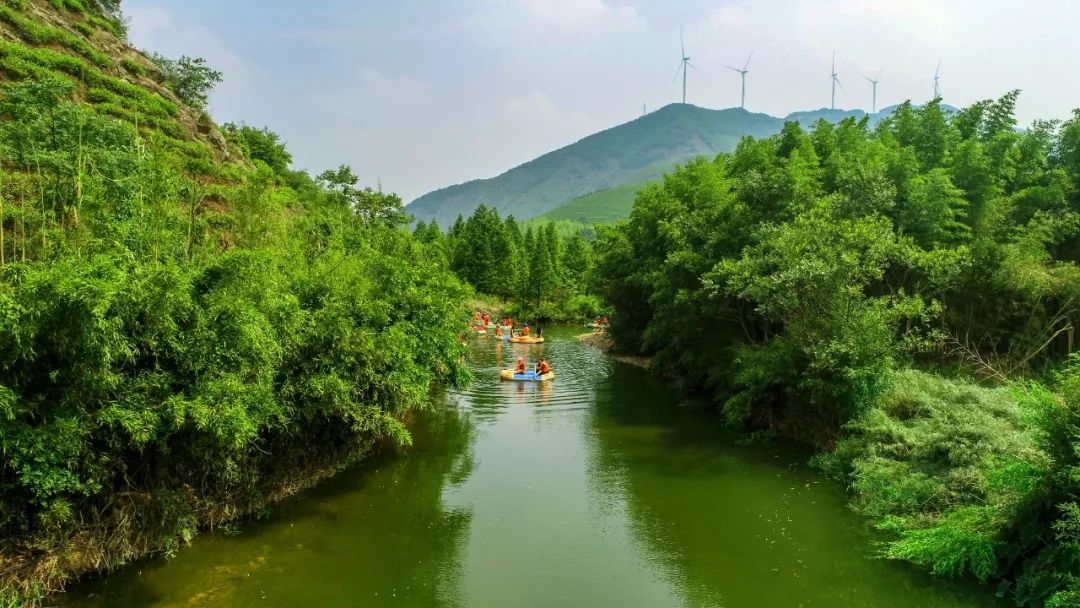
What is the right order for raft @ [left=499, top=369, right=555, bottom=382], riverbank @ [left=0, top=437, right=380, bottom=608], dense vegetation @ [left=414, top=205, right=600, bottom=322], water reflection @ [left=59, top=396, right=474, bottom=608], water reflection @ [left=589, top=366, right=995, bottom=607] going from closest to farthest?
riverbank @ [left=0, top=437, right=380, bottom=608] < water reflection @ [left=59, top=396, right=474, bottom=608] < water reflection @ [left=589, top=366, right=995, bottom=607] < raft @ [left=499, top=369, right=555, bottom=382] < dense vegetation @ [left=414, top=205, right=600, bottom=322]

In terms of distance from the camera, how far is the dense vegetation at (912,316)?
11.5m

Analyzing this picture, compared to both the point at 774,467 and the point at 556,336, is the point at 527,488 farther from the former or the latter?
the point at 556,336

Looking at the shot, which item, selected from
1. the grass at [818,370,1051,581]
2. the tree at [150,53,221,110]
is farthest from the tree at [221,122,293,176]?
the grass at [818,370,1051,581]

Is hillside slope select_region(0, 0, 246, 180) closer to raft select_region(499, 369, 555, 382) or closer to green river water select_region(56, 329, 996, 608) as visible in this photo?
raft select_region(499, 369, 555, 382)

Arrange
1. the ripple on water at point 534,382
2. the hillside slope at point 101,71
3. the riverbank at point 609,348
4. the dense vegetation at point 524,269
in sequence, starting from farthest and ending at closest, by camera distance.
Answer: the dense vegetation at point 524,269, the riverbank at point 609,348, the hillside slope at point 101,71, the ripple on water at point 534,382

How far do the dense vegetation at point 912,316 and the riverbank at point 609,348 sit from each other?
5.00 meters

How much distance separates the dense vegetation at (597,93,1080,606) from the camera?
11.5 metres

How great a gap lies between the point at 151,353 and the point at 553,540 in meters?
8.68

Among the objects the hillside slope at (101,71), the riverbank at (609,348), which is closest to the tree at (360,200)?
the hillside slope at (101,71)

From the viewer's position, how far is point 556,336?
52.7 m

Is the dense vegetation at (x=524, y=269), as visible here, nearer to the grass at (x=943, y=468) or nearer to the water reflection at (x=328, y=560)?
the grass at (x=943, y=468)

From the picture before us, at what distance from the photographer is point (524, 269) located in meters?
61.8

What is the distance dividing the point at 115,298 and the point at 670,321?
74.5 feet

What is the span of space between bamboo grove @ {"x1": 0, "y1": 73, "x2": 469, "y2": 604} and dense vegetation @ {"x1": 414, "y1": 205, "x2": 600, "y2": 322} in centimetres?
4018
